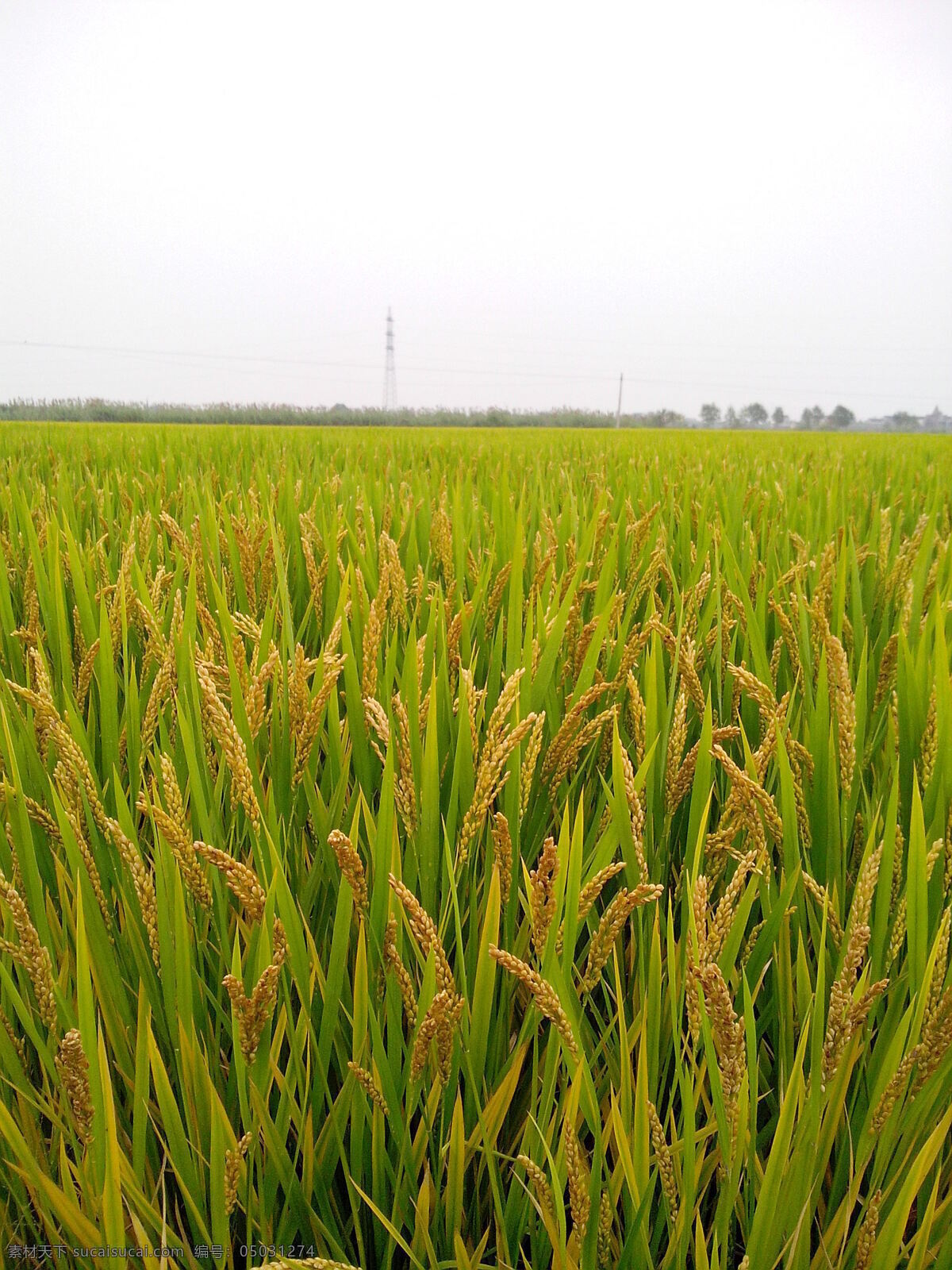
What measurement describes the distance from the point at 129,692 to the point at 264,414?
33346 millimetres

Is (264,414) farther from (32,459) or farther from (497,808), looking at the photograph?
(497,808)

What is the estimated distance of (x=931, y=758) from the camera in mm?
849

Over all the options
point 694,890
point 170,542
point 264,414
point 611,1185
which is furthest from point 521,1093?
point 264,414


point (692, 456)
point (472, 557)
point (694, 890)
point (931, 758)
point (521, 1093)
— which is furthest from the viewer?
point (692, 456)

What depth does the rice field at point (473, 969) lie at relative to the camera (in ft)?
1.79

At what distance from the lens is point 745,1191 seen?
646mm

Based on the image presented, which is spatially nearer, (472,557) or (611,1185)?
(611,1185)

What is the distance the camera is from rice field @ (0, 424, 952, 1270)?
546 millimetres

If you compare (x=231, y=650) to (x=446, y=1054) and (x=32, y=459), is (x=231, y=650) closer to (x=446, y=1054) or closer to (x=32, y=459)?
(x=446, y=1054)

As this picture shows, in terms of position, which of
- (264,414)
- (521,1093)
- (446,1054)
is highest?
(264,414)

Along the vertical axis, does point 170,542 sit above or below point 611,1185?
above

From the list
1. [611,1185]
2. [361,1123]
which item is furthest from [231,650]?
[611,1185]

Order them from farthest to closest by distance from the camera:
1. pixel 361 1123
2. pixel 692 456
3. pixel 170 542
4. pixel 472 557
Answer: pixel 692 456 → pixel 170 542 → pixel 472 557 → pixel 361 1123

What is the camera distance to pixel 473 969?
74 cm
